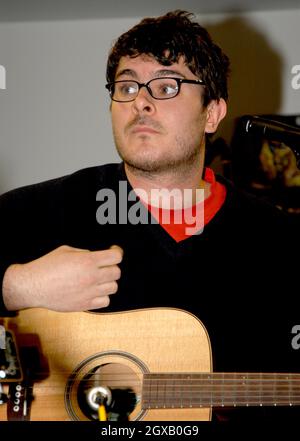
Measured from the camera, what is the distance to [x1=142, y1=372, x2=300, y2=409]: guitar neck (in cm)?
100

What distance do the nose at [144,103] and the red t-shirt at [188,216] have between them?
220mm

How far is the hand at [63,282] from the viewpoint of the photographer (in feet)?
3.31

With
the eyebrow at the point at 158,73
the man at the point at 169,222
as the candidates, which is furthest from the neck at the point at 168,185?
the eyebrow at the point at 158,73

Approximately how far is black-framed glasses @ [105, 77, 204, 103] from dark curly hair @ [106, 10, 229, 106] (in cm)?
4

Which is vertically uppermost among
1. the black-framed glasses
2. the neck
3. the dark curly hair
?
the dark curly hair

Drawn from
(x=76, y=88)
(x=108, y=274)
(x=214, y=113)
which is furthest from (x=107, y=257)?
(x=76, y=88)

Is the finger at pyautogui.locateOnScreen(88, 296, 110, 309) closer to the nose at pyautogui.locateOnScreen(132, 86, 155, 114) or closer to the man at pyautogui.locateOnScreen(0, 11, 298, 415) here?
the man at pyautogui.locateOnScreen(0, 11, 298, 415)

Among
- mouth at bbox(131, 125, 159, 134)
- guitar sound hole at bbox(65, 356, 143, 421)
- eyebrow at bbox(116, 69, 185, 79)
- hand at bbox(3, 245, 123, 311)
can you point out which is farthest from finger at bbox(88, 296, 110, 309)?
eyebrow at bbox(116, 69, 185, 79)

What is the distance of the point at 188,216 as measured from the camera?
1245 mm

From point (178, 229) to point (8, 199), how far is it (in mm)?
394

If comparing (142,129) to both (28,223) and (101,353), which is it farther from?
(101,353)

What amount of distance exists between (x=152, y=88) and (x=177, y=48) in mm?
122
